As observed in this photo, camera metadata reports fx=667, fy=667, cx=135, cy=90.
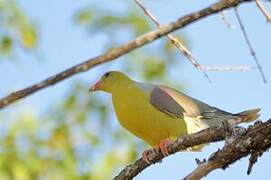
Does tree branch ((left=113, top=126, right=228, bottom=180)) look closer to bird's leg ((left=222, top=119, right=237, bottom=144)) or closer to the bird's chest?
bird's leg ((left=222, top=119, right=237, bottom=144))

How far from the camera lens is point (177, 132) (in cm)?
391

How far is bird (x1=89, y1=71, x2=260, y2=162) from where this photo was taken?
3900mm

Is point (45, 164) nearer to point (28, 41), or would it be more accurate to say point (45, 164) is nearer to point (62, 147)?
point (62, 147)

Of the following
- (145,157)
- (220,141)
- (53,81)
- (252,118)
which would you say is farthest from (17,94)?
(252,118)

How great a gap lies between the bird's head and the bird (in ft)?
0.12

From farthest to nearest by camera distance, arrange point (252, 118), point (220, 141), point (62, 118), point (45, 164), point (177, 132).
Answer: point (62, 118) < point (45, 164) < point (177, 132) < point (252, 118) < point (220, 141)

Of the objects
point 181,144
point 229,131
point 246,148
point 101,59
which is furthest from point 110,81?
point 101,59

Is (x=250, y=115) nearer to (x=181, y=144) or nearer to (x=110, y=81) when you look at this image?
(x=181, y=144)

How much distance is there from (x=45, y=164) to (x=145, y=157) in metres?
1.56

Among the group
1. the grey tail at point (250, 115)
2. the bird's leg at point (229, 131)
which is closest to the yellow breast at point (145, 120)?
the grey tail at point (250, 115)

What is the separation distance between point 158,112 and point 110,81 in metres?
0.77

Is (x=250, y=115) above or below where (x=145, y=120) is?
below

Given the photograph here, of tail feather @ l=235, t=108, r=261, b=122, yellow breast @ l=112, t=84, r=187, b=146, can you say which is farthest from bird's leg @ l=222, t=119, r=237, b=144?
yellow breast @ l=112, t=84, r=187, b=146

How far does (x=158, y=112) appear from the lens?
4.03 metres
